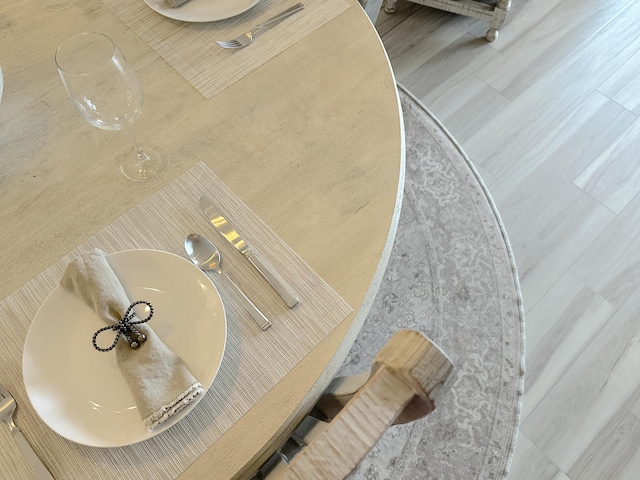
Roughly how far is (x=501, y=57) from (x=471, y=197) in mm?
693

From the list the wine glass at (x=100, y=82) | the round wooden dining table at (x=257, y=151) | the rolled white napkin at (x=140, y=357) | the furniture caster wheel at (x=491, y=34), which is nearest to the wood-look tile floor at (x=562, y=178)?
the furniture caster wheel at (x=491, y=34)

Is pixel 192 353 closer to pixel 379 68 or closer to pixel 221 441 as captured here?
pixel 221 441

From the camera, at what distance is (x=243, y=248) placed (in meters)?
0.75

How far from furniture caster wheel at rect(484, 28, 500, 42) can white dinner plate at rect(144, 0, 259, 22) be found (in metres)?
1.30

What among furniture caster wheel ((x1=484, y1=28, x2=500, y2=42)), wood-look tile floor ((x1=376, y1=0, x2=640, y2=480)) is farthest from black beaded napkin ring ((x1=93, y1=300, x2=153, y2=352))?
furniture caster wheel ((x1=484, y1=28, x2=500, y2=42))

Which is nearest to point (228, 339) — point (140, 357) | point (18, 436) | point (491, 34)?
point (140, 357)

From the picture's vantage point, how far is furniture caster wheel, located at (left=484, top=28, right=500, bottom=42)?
201 cm

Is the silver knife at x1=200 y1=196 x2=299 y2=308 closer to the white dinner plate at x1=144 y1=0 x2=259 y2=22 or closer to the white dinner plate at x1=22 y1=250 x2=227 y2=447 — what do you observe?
the white dinner plate at x1=22 y1=250 x2=227 y2=447

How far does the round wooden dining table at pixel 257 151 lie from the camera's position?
74cm

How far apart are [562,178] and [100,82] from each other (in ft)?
4.76

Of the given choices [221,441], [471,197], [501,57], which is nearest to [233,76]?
[221,441]

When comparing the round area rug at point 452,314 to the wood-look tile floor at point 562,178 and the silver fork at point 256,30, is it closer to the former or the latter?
the wood-look tile floor at point 562,178

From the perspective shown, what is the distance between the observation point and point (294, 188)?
80cm

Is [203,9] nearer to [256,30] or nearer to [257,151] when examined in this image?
[256,30]
